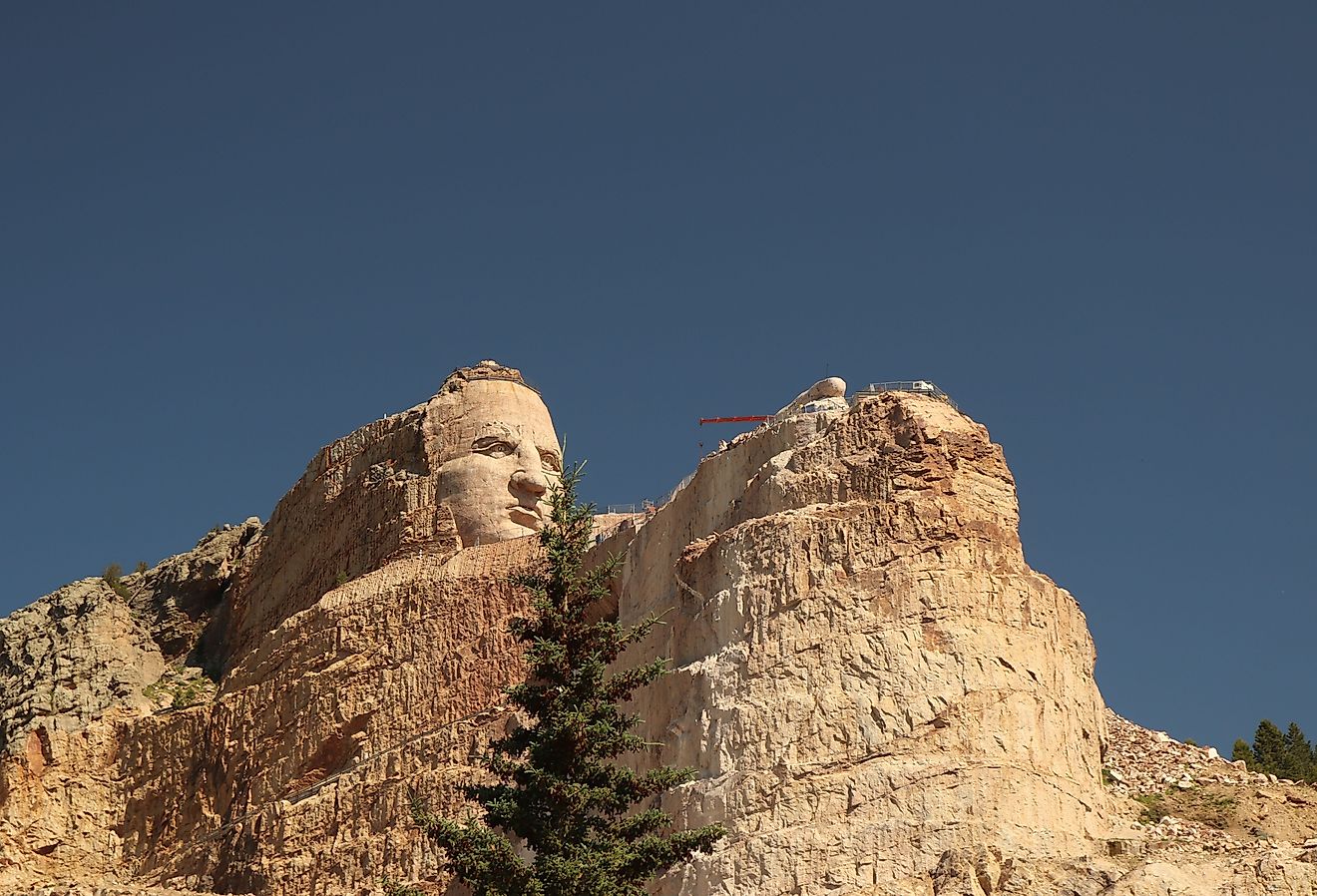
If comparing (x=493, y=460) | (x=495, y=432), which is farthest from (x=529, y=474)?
(x=495, y=432)

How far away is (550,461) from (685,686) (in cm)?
1800

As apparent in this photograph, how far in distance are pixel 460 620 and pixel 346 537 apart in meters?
8.03

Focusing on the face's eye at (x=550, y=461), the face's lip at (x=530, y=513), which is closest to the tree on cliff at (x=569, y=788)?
the face's lip at (x=530, y=513)

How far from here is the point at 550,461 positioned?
58625 millimetres

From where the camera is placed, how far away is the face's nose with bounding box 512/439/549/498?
2245 inches

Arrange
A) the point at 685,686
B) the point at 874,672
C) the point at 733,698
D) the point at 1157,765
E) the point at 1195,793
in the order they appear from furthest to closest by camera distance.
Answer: the point at 1157,765 < the point at 1195,793 < the point at 685,686 < the point at 733,698 < the point at 874,672

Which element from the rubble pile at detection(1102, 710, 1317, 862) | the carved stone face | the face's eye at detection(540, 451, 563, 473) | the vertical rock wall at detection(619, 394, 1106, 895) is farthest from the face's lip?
the rubble pile at detection(1102, 710, 1317, 862)

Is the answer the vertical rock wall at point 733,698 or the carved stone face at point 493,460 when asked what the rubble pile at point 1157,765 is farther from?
the carved stone face at point 493,460

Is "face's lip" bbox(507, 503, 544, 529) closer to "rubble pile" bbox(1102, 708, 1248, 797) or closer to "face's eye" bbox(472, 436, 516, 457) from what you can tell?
"face's eye" bbox(472, 436, 516, 457)

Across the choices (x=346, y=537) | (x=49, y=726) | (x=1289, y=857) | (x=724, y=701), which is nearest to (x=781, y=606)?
(x=724, y=701)

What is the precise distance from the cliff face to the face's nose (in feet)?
2.21

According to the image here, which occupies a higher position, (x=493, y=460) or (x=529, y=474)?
(x=493, y=460)

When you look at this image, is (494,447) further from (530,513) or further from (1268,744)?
(1268,744)

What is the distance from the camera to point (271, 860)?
50875mm
